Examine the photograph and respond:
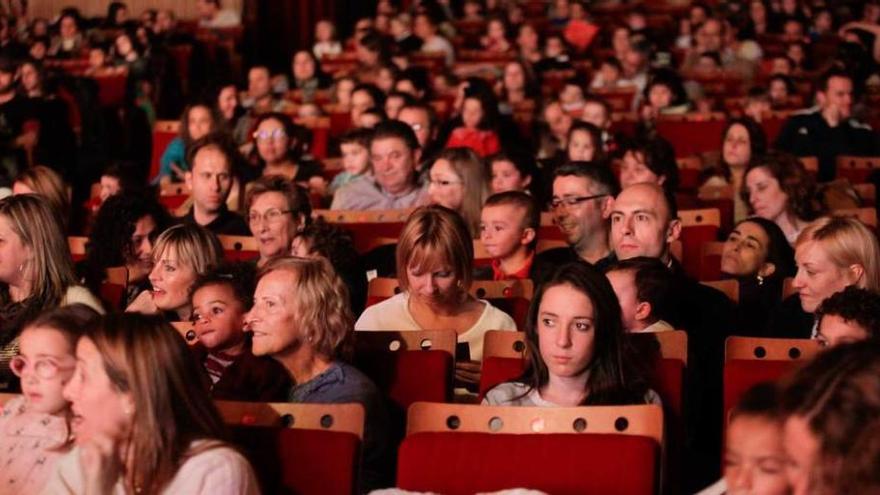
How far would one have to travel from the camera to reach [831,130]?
8.78 meters

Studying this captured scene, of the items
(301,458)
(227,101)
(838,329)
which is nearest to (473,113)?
(227,101)

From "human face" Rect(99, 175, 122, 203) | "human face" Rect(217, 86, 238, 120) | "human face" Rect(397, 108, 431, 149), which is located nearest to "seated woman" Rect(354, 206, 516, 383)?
"human face" Rect(99, 175, 122, 203)

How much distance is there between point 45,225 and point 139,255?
3.46ft

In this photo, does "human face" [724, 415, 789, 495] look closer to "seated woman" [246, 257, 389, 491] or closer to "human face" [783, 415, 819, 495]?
"human face" [783, 415, 819, 495]

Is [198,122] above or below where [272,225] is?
above

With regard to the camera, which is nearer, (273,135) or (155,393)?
(155,393)

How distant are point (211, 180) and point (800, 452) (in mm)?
4396

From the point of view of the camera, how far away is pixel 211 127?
8.37 meters

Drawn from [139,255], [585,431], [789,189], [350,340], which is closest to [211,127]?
[139,255]

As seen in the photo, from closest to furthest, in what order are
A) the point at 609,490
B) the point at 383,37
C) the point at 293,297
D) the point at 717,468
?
1. the point at 609,490
2. the point at 293,297
3. the point at 717,468
4. the point at 383,37

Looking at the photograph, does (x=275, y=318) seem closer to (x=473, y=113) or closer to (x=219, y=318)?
(x=219, y=318)

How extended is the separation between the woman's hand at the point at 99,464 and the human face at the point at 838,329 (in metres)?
1.70

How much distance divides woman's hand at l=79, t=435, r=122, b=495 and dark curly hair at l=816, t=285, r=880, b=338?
5.75ft

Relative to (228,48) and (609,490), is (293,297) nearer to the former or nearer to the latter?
(609,490)
